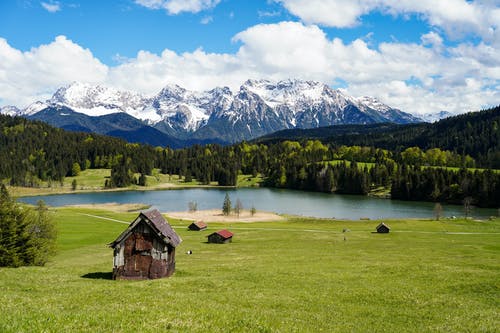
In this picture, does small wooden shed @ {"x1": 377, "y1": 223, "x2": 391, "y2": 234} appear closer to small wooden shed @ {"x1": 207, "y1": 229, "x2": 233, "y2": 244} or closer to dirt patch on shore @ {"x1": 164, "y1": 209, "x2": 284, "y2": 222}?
small wooden shed @ {"x1": 207, "y1": 229, "x2": 233, "y2": 244}

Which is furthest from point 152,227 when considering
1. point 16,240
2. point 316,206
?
point 316,206

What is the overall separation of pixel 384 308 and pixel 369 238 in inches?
2249

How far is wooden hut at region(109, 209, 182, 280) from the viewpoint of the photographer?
34.1 m

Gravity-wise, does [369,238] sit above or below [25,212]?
below

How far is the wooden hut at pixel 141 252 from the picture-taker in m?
34.1

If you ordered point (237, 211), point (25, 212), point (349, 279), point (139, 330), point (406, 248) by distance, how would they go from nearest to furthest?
point (139, 330), point (349, 279), point (25, 212), point (406, 248), point (237, 211)

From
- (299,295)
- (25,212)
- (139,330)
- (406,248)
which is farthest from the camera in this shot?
(406,248)

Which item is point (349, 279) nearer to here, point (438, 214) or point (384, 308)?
point (384, 308)

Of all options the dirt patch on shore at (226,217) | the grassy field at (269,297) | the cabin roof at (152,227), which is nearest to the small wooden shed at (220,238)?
the grassy field at (269,297)

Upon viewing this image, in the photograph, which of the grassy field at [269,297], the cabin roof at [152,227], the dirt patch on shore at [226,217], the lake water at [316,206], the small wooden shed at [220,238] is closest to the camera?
the grassy field at [269,297]

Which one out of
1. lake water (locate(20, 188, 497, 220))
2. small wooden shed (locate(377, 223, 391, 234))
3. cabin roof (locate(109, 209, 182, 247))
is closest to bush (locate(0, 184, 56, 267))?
cabin roof (locate(109, 209, 182, 247))

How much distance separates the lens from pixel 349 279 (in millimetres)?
32719

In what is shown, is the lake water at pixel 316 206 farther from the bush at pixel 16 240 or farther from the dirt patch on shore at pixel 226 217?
the bush at pixel 16 240

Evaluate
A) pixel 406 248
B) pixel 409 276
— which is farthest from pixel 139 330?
pixel 406 248
